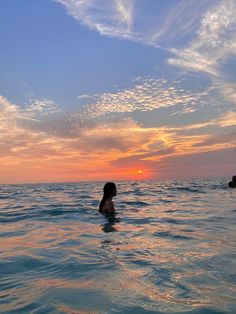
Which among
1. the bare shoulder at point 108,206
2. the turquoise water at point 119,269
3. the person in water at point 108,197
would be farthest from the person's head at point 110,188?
the turquoise water at point 119,269

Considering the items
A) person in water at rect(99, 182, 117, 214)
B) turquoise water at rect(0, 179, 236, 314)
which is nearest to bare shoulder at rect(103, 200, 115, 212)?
person in water at rect(99, 182, 117, 214)

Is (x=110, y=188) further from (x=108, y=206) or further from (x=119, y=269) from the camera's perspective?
(x=119, y=269)

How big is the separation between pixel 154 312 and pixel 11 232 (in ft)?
26.3

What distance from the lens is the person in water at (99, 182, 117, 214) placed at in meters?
15.2

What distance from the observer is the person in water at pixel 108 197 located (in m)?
15.2

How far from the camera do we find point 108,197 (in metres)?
15.7

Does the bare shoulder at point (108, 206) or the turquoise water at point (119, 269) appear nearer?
the turquoise water at point (119, 269)

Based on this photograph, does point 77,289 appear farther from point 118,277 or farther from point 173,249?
point 173,249

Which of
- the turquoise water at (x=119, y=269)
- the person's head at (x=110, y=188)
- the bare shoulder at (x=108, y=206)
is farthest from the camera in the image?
the bare shoulder at (x=108, y=206)

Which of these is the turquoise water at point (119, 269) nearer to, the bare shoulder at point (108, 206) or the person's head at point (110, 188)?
the person's head at point (110, 188)

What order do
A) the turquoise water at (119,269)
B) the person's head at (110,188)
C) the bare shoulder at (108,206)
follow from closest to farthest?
the turquoise water at (119,269) → the person's head at (110,188) → the bare shoulder at (108,206)

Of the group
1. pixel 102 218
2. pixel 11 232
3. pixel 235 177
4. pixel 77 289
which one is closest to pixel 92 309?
pixel 77 289

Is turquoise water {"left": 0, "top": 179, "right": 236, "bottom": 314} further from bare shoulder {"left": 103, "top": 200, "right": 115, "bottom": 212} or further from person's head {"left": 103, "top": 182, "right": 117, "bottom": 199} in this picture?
bare shoulder {"left": 103, "top": 200, "right": 115, "bottom": 212}

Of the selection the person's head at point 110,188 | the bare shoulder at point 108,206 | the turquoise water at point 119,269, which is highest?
the person's head at point 110,188
